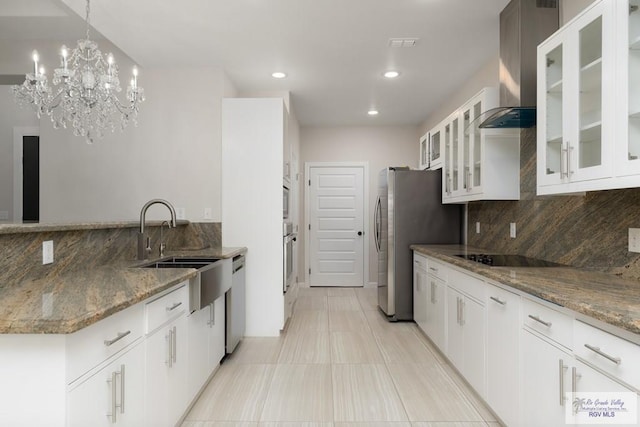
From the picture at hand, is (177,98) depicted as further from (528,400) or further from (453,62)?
(528,400)

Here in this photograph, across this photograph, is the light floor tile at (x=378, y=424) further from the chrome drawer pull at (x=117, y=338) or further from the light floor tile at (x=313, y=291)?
the light floor tile at (x=313, y=291)

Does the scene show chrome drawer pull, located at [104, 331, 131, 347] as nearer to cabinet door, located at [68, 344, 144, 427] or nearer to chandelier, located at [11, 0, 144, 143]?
cabinet door, located at [68, 344, 144, 427]

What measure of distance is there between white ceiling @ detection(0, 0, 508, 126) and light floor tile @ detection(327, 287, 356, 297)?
116 inches

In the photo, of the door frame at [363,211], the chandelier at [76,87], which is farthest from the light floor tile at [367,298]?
the chandelier at [76,87]

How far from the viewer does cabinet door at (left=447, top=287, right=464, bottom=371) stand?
2637 millimetres

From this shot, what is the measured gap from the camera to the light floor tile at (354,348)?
3.09 meters

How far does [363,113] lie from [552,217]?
3384 millimetres

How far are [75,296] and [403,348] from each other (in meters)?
2.67

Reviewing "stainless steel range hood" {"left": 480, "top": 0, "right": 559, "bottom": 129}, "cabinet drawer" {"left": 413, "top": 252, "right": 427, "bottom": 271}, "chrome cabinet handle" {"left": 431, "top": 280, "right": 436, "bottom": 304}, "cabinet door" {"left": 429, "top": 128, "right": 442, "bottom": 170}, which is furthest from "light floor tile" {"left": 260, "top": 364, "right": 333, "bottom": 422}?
"cabinet door" {"left": 429, "top": 128, "right": 442, "bottom": 170}

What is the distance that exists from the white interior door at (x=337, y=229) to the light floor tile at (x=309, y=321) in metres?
1.59

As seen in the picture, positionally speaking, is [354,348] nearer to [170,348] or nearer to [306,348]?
[306,348]

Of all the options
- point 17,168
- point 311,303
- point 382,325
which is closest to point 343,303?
point 311,303

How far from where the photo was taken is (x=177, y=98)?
3701mm

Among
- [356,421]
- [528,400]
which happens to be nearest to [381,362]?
[356,421]
